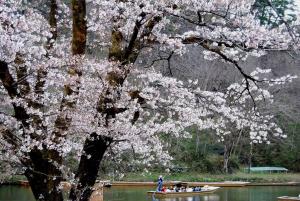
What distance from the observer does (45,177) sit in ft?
13.4

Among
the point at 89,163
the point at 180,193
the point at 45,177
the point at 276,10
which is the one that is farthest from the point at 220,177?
Result: the point at 276,10

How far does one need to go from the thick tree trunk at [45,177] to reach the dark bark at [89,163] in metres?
0.17

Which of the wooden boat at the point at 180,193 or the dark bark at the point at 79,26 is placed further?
the wooden boat at the point at 180,193

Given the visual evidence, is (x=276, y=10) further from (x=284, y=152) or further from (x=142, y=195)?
(x=284, y=152)

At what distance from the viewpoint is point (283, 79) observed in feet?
15.0

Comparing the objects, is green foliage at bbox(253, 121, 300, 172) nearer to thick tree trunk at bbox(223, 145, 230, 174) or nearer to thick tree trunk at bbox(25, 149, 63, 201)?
thick tree trunk at bbox(223, 145, 230, 174)

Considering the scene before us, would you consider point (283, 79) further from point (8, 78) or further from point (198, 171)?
point (198, 171)

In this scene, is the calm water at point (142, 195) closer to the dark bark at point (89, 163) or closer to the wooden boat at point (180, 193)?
the wooden boat at point (180, 193)

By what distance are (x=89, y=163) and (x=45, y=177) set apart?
1.34 feet

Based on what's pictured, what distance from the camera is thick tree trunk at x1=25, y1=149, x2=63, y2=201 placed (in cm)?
402

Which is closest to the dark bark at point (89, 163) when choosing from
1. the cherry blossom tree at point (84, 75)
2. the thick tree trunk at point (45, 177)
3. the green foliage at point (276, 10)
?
the cherry blossom tree at point (84, 75)

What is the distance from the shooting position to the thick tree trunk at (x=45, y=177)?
4.02m

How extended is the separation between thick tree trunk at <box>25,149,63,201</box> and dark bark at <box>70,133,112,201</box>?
0.57ft

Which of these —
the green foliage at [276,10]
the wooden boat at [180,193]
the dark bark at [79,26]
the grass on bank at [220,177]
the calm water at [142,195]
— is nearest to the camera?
the green foliage at [276,10]
